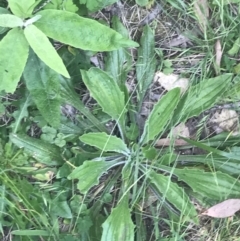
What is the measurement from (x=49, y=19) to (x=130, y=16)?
43cm

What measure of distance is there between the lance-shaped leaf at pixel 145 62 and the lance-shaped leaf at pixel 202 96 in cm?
14

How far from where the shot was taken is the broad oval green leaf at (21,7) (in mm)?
1486

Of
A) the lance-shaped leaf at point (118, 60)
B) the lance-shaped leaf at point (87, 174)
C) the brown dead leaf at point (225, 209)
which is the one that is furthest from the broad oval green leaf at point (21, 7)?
the brown dead leaf at point (225, 209)

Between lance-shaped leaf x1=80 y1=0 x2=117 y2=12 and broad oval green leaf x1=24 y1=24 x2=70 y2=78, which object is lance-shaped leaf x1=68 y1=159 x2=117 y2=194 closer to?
broad oval green leaf x1=24 y1=24 x2=70 y2=78

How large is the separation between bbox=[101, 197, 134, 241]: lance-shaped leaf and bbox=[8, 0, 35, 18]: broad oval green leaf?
26.7 inches

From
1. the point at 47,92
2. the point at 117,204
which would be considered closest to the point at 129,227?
the point at 117,204

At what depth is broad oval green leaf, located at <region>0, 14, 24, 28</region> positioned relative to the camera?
1.46m

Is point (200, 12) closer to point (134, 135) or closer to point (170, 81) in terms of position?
point (170, 81)

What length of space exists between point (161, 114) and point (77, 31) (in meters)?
0.41

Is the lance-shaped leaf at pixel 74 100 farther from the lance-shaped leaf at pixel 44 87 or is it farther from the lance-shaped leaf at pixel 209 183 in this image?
the lance-shaped leaf at pixel 209 183

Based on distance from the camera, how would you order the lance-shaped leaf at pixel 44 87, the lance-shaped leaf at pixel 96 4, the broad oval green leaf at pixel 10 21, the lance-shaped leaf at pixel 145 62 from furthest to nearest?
1. the lance-shaped leaf at pixel 145 62
2. the lance-shaped leaf at pixel 96 4
3. the lance-shaped leaf at pixel 44 87
4. the broad oval green leaf at pixel 10 21

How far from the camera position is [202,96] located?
1.79 meters

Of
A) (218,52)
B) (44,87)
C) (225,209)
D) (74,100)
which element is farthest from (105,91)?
(225,209)

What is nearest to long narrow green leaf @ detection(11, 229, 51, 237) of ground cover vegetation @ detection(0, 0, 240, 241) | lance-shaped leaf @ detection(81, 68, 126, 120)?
ground cover vegetation @ detection(0, 0, 240, 241)
